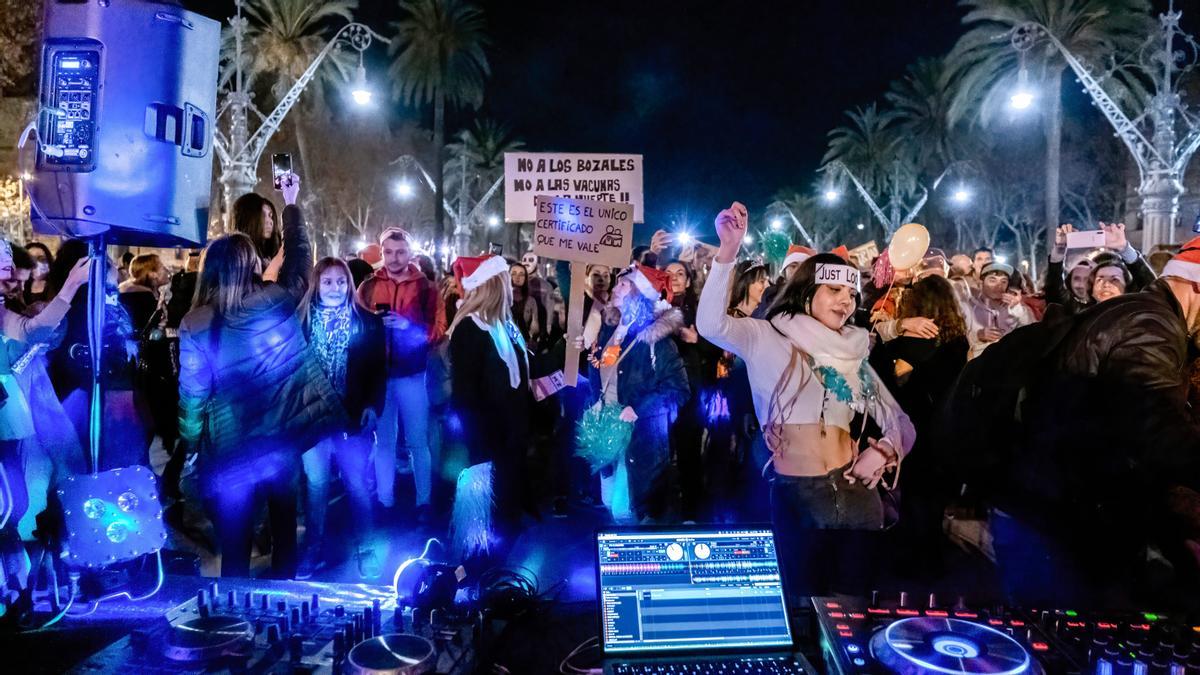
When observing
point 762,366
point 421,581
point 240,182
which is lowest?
point 421,581

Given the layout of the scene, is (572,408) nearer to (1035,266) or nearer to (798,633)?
(798,633)

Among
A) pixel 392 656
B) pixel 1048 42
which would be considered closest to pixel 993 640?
pixel 392 656

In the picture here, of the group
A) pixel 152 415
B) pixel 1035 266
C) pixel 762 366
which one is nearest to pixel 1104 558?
pixel 762 366

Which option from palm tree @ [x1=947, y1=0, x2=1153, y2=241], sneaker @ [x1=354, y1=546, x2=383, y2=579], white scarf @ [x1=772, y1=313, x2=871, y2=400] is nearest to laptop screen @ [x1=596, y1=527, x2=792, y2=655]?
white scarf @ [x1=772, y1=313, x2=871, y2=400]

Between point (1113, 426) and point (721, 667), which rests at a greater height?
point (1113, 426)

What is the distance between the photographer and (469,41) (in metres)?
27.5

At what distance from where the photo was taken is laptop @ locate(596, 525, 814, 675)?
6.37 feet

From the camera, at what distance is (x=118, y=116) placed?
304 centimetres


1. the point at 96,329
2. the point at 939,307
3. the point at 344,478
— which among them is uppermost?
the point at 939,307

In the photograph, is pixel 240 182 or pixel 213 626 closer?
pixel 213 626

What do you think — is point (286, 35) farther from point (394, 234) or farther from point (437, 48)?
point (394, 234)

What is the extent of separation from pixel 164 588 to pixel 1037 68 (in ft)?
88.1

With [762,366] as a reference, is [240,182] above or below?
above

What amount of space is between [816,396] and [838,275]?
1.78 ft
